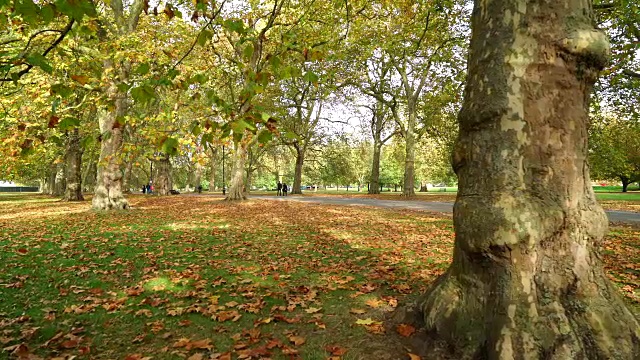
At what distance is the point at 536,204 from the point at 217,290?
423cm

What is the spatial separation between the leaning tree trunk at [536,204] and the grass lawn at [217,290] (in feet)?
3.22

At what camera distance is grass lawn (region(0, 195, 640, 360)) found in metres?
3.50

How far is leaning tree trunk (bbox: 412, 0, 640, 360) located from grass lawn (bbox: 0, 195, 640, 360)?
0.98m

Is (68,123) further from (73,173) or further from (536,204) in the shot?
(73,173)

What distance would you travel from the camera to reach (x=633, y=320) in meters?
2.82

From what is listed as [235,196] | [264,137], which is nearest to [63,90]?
[264,137]

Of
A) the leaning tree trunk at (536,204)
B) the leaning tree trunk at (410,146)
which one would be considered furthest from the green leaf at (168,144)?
the leaning tree trunk at (410,146)

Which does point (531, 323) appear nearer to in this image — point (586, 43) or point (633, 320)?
point (633, 320)

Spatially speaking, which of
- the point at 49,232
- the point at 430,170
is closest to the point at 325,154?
the point at 430,170

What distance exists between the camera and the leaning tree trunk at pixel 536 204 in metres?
2.74

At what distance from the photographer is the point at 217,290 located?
203 inches

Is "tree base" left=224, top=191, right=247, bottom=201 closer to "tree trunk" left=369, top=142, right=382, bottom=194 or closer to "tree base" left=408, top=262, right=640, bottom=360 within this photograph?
"tree trunk" left=369, top=142, right=382, bottom=194

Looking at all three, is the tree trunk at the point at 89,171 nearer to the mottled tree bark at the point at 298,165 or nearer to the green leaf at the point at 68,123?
the mottled tree bark at the point at 298,165

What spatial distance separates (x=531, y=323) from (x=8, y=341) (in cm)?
487
